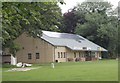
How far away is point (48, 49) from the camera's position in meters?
56.1

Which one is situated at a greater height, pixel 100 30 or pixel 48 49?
pixel 100 30

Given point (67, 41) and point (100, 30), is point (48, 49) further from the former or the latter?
point (100, 30)

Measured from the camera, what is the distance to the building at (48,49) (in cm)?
5622

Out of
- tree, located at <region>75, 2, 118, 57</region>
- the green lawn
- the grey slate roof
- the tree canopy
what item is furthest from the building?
the green lawn

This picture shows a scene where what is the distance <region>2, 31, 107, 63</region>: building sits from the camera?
5622 cm

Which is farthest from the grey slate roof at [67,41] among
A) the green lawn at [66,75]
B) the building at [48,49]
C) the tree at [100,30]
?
the green lawn at [66,75]

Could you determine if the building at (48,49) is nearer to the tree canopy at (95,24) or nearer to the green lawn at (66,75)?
the tree canopy at (95,24)

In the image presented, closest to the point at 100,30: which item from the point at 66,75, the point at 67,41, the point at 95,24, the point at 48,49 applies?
the point at 95,24

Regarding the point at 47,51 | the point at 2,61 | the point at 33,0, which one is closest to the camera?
the point at 33,0

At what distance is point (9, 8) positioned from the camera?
1277 cm

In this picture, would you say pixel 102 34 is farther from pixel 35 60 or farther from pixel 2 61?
pixel 2 61

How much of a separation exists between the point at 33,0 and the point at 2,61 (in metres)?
40.5

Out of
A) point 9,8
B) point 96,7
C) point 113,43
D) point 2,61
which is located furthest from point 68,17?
point 9,8

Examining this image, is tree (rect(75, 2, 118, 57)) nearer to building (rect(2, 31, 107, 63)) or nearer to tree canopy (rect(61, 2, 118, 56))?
tree canopy (rect(61, 2, 118, 56))
